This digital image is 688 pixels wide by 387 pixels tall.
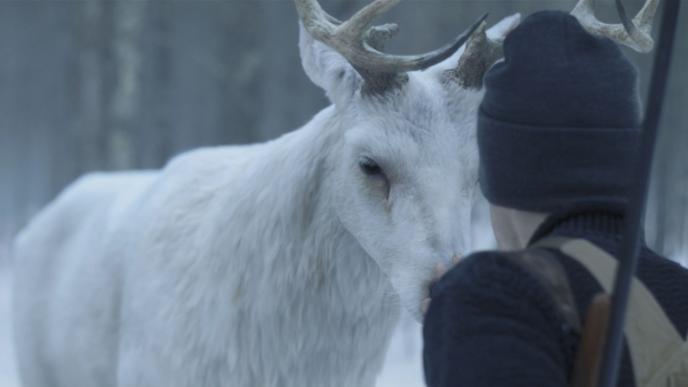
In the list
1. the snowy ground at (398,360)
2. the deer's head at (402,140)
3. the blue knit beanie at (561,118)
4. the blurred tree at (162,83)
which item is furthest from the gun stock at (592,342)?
the blurred tree at (162,83)

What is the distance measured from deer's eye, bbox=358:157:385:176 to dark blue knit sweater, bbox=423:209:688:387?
5.17 feet

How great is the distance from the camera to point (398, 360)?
863cm

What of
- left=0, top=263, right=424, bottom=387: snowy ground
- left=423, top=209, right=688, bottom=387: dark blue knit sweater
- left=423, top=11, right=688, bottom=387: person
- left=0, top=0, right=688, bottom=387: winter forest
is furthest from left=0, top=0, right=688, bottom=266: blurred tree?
left=423, top=209, right=688, bottom=387: dark blue knit sweater

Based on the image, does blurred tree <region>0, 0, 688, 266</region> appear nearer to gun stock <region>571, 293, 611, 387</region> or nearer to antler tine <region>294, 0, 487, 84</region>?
antler tine <region>294, 0, 487, 84</region>

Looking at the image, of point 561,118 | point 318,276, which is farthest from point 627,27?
point 561,118

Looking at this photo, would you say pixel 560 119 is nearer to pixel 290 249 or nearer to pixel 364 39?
pixel 364 39

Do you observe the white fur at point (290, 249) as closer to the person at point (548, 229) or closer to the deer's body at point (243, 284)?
the deer's body at point (243, 284)

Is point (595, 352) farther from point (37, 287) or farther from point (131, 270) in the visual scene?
point (37, 287)

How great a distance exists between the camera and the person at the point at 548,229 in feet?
4.56

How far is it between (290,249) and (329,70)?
1.89 ft

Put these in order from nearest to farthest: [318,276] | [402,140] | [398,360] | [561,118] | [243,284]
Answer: [561,118] < [402,140] < [318,276] < [243,284] < [398,360]

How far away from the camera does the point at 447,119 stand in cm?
303

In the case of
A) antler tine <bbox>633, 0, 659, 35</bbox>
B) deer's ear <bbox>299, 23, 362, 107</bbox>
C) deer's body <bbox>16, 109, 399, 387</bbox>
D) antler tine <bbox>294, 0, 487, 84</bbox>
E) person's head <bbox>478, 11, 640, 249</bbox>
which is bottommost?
deer's body <bbox>16, 109, 399, 387</bbox>

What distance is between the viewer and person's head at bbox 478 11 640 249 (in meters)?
1.53
